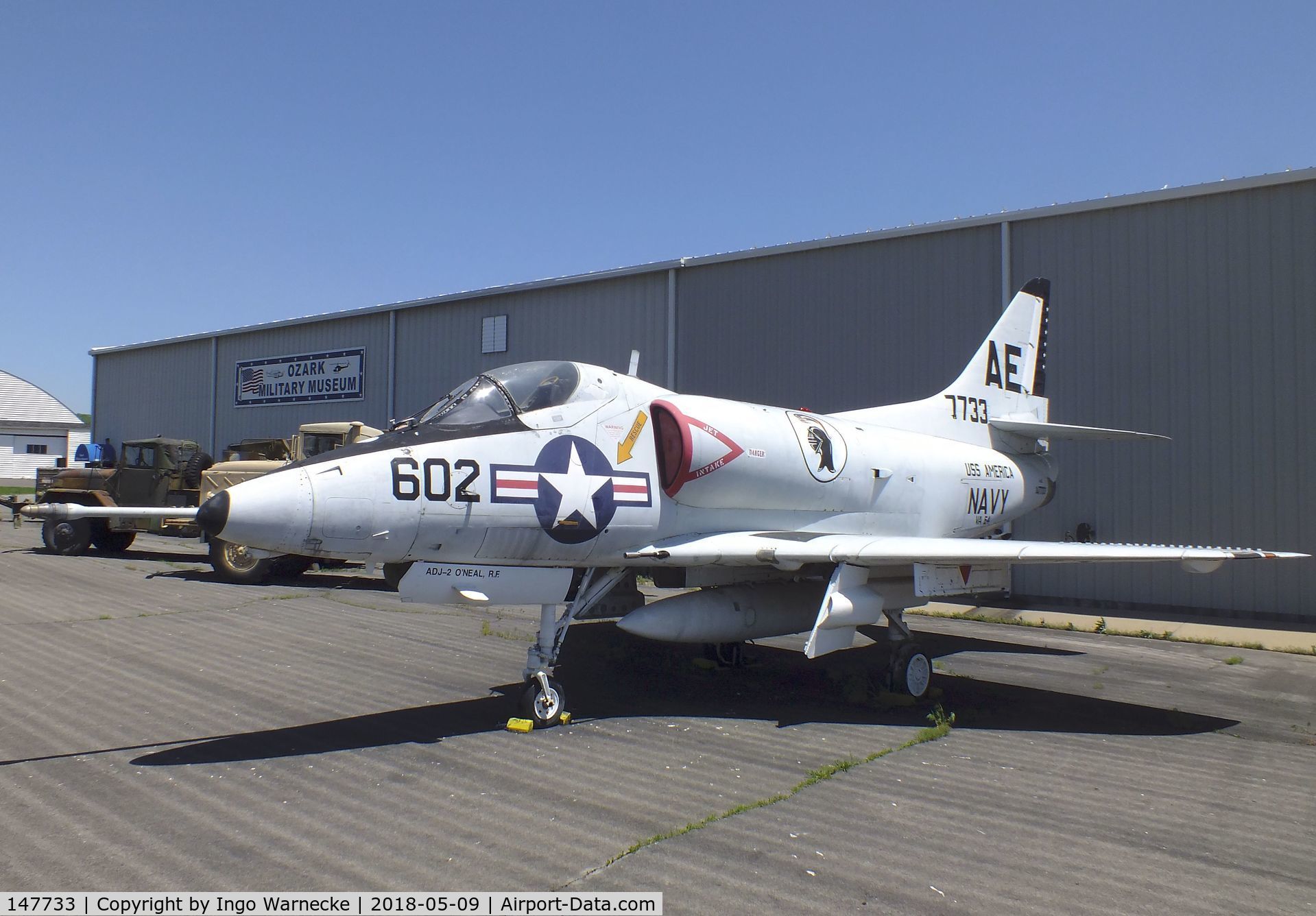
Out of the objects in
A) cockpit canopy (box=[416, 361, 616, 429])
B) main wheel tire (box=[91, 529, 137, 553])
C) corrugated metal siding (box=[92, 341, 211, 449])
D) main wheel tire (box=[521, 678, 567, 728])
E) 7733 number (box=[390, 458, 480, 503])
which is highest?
corrugated metal siding (box=[92, 341, 211, 449])

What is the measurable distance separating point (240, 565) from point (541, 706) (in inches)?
454

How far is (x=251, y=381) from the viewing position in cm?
2736

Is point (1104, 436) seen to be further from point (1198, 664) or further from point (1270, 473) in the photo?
point (1270, 473)

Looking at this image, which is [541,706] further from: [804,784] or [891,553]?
[891,553]

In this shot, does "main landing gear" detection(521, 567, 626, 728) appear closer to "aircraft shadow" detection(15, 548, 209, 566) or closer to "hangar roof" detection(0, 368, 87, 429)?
"aircraft shadow" detection(15, 548, 209, 566)

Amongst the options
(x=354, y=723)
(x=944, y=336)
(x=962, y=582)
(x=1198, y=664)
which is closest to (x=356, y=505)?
(x=354, y=723)

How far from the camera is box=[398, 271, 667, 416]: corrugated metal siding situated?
62.4 ft

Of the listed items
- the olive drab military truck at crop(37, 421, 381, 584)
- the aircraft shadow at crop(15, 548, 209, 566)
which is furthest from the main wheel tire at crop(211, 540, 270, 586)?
the aircraft shadow at crop(15, 548, 209, 566)

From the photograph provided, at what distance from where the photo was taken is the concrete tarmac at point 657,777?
3.86m

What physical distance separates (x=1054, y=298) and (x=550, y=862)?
45.5ft

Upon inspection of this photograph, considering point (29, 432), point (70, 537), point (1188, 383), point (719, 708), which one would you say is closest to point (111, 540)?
point (70, 537)

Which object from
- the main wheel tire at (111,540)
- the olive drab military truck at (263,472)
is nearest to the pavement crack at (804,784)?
the olive drab military truck at (263,472)

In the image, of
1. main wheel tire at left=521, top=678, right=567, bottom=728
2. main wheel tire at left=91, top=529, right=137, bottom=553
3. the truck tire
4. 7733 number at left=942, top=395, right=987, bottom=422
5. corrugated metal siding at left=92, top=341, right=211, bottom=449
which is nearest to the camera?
main wheel tire at left=521, top=678, right=567, bottom=728

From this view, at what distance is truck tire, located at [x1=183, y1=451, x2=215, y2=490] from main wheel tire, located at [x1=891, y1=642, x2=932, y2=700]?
17.1 m
